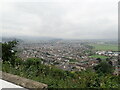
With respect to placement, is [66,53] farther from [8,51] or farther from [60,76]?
[60,76]

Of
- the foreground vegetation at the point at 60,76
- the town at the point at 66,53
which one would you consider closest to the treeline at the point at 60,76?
the foreground vegetation at the point at 60,76

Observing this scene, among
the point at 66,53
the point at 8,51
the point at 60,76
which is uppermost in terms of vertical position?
the point at 8,51

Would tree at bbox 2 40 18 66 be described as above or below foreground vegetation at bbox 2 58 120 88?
above

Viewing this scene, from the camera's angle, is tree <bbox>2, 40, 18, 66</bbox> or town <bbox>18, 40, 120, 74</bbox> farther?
town <bbox>18, 40, 120, 74</bbox>

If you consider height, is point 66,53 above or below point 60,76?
above

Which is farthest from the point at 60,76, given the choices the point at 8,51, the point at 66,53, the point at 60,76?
the point at 66,53

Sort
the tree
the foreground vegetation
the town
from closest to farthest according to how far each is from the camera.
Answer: the foreground vegetation → the tree → the town

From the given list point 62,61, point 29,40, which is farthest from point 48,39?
point 62,61

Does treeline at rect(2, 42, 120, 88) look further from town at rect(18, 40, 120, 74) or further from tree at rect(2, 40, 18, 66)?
town at rect(18, 40, 120, 74)

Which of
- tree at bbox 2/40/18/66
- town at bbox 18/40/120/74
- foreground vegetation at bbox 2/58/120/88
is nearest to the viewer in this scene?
foreground vegetation at bbox 2/58/120/88


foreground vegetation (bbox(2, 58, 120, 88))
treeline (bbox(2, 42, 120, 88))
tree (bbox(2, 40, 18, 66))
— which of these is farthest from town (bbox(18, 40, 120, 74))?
foreground vegetation (bbox(2, 58, 120, 88))
